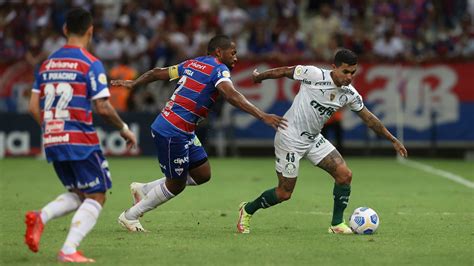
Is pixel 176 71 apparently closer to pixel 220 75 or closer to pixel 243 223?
pixel 220 75

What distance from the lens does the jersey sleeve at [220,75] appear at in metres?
11.3

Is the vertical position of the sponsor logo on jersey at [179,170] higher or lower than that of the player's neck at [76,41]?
lower

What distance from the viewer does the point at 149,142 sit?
26.2 m

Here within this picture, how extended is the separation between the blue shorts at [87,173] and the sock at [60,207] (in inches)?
5.5

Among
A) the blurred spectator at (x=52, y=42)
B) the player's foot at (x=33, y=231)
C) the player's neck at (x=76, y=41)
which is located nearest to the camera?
the player's foot at (x=33, y=231)

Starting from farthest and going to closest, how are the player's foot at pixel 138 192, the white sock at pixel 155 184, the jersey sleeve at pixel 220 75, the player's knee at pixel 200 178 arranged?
the player's foot at pixel 138 192
the white sock at pixel 155 184
the player's knee at pixel 200 178
the jersey sleeve at pixel 220 75

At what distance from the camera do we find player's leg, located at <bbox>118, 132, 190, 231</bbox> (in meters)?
11.5

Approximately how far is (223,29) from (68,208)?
18969mm

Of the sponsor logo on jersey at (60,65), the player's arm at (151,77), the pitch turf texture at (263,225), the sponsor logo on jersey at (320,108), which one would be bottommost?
the pitch turf texture at (263,225)

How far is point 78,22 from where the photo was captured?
30.1 ft

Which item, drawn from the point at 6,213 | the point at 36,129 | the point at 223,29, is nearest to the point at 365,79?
the point at 223,29

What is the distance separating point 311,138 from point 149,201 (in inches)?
80.5

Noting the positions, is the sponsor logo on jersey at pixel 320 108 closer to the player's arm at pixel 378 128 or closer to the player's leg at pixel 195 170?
the player's arm at pixel 378 128

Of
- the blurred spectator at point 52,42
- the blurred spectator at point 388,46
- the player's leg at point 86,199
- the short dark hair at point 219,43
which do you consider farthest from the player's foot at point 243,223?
the blurred spectator at point 52,42
